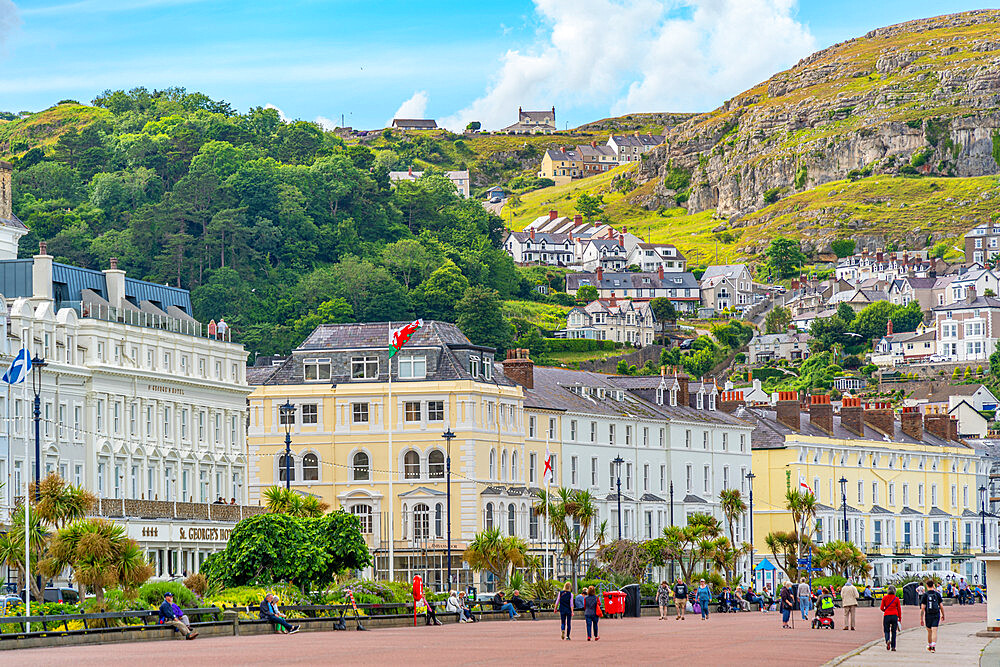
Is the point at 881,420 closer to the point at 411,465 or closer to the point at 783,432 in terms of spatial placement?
the point at 783,432

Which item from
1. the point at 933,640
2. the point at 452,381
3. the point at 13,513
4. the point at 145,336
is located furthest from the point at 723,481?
the point at 933,640

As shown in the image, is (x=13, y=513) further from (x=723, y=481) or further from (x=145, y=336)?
(x=723, y=481)

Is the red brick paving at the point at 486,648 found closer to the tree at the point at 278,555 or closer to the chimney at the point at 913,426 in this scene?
the tree at the point at 278,555

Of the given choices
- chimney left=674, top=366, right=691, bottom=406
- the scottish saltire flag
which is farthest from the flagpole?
chimney left=674, top=366, right=691, bottom=406

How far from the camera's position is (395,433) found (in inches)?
3851

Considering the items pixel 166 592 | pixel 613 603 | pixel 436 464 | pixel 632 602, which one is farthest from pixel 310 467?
pixel 166 592

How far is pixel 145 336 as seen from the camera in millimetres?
86875

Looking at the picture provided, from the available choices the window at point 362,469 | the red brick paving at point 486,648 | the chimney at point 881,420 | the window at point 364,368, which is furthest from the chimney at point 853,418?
the red brick paving at point 486,648

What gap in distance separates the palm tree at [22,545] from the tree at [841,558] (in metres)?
61.9

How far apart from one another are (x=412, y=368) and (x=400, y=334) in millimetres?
6853

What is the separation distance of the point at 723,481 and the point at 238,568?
60.2 m

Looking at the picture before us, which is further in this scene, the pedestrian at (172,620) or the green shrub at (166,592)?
the green shrub at (166,592)

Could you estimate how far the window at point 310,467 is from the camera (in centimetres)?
9888

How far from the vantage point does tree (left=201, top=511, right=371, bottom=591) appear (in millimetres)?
63594
